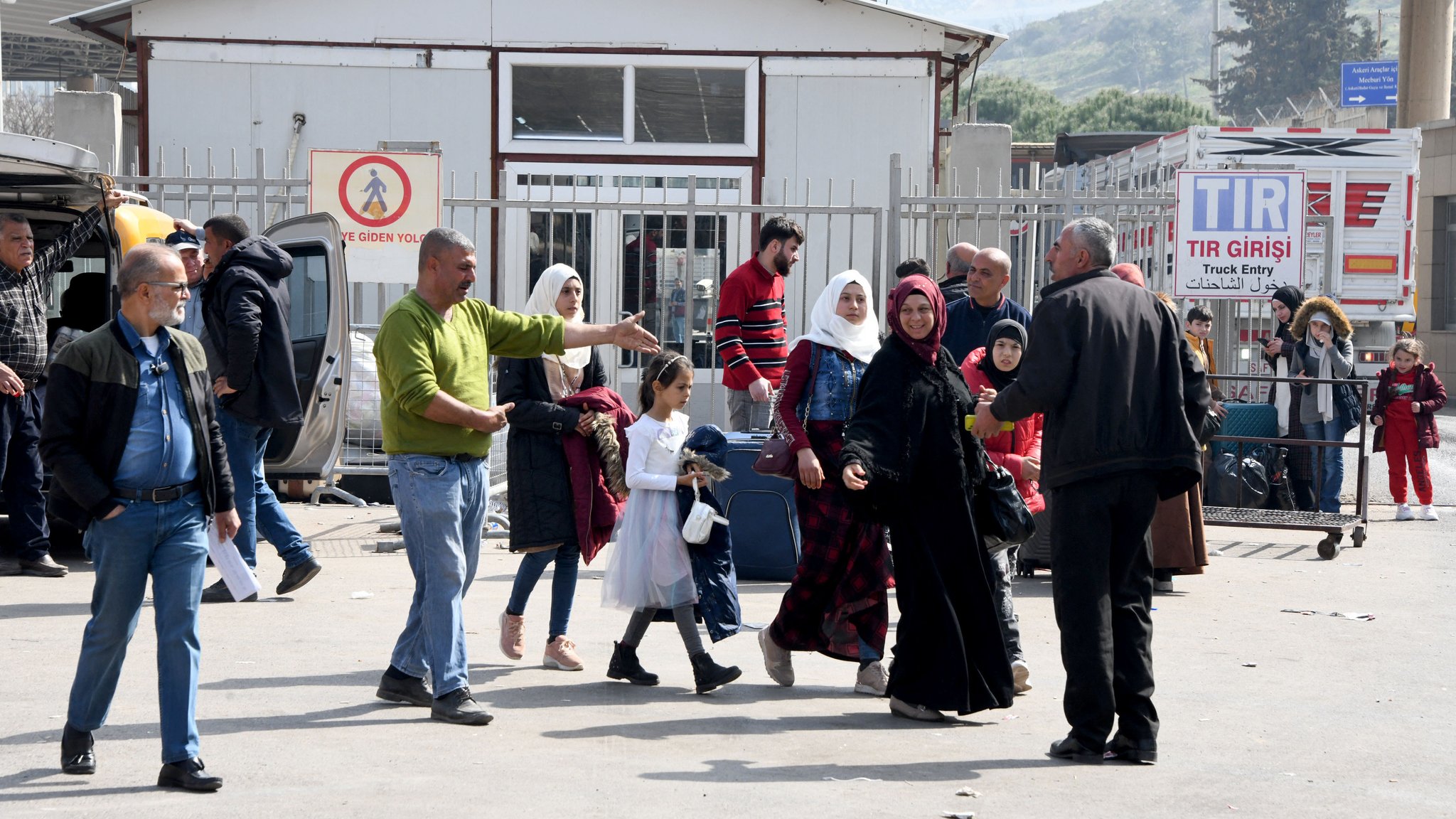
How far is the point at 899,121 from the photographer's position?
15.8 m

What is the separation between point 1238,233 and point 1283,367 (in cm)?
186

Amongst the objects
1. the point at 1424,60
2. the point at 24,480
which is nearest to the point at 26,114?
the point at 1424,60

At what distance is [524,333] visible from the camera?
19.6 feet

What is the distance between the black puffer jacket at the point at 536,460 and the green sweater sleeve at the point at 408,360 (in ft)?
3.00

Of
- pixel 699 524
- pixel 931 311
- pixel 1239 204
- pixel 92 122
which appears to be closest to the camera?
pixel 931 311

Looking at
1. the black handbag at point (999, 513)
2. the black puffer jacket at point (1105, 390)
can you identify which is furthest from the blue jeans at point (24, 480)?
the black puffer jacket at point (1105, 390)

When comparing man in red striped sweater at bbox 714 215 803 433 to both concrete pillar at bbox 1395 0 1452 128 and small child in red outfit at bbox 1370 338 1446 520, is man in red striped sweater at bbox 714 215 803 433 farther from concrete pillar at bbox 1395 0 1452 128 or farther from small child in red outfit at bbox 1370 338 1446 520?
concrete pillar at bbox 1395 0 1452 128

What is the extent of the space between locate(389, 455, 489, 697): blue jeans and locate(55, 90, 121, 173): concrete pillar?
10.7 m

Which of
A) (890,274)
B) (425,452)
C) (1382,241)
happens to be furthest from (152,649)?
(1382,241)

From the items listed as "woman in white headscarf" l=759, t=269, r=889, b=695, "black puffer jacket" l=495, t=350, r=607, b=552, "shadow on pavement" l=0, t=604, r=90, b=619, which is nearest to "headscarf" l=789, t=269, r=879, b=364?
"woman in white headscarf" l=759, t=269, r=889, b=695

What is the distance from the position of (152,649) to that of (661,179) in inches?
392

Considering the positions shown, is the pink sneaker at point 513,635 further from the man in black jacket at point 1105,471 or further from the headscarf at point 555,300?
the man in black jacket at point 1105,471

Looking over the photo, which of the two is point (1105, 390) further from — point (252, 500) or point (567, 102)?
point (567, 102)

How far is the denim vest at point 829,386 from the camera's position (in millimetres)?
6430
